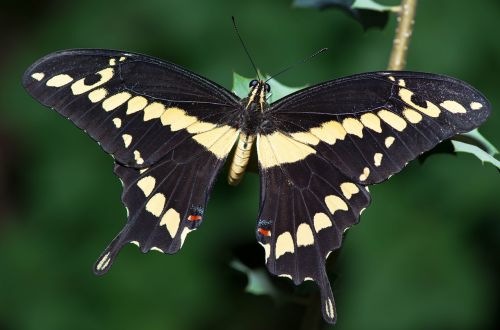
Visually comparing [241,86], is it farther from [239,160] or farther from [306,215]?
[306,215]

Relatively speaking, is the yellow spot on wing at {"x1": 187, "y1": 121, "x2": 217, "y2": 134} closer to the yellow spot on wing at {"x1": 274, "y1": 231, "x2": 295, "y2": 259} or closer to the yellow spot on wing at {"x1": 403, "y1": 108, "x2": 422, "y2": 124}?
the yellow spot on wing at {"x1": 274, "y1": 231, "x2": 295, "y2": 259}

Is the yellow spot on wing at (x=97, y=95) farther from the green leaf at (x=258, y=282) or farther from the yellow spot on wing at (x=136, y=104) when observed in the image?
the green leaf at (x=258, y=282)

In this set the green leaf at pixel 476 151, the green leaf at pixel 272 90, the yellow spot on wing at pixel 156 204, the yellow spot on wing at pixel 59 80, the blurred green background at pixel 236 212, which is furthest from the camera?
the blurred green background at pixel 236 212

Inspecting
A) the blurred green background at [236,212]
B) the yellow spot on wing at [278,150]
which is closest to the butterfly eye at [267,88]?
the yellow spot on wing at [278,150]

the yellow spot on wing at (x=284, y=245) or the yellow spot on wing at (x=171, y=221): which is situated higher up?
the yellow spot on wing at (x=284, y=245)

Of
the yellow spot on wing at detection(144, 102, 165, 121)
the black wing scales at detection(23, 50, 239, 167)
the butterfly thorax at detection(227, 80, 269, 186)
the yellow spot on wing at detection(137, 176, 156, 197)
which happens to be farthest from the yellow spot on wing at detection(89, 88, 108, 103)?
the butterfly thorax at detection(227, 80, 269, 186)

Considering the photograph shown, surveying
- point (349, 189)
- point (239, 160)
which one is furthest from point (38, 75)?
point (349, 189)
